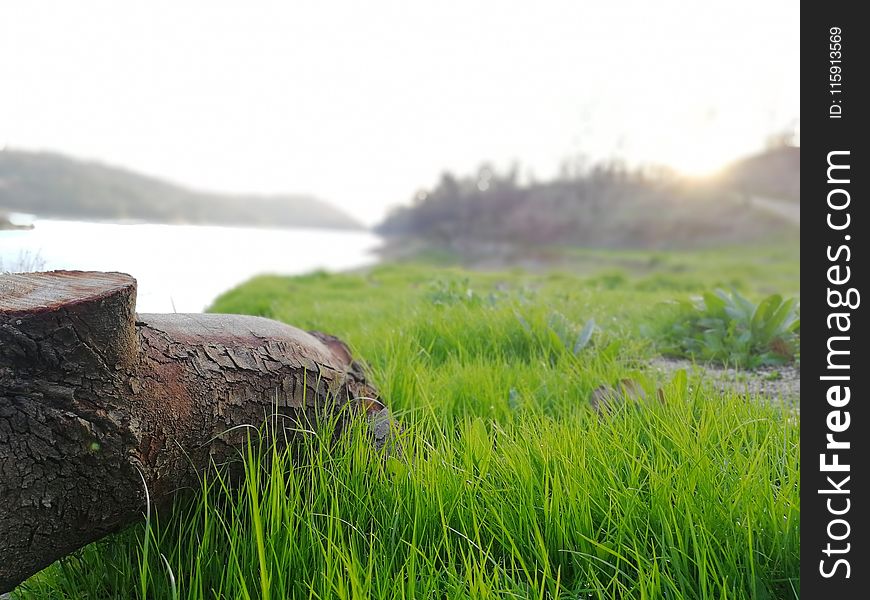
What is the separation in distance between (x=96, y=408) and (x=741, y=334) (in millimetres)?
3803

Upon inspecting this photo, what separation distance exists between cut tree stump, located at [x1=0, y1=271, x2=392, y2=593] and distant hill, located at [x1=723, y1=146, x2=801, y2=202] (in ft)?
123

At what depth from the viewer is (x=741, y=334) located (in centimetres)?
368

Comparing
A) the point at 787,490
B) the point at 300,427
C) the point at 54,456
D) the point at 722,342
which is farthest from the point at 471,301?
the point at 54,456

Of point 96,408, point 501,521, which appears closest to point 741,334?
point 501,521

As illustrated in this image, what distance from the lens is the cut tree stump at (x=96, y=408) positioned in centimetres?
114

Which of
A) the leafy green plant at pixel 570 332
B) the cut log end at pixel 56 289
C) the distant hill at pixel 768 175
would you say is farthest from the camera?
the distant hill at pixel 768 175

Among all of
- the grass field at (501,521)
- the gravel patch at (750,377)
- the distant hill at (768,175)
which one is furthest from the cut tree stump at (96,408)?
the distant hill at (768,175)

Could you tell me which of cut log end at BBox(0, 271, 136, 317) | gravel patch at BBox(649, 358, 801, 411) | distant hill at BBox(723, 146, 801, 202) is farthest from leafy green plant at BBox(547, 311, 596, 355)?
distant hill at BBox(723, 146, 801, 202)

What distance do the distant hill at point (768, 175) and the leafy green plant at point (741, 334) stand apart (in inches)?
1344

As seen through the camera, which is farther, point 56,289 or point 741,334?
point 741,334

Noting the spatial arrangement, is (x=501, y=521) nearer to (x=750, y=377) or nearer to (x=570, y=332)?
(x=570, y=332)

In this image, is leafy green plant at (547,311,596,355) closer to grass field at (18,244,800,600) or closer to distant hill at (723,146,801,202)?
grass field at (18,244,800,600)

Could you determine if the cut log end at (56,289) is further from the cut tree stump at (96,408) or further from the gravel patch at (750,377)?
the gravel patch at (750,377)
